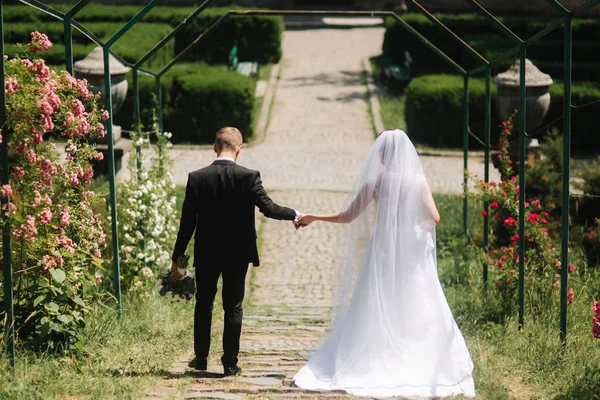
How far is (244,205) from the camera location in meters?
5.50

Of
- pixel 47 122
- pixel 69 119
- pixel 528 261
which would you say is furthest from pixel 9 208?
pixel 528 261

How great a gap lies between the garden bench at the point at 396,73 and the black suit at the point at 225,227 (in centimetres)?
1478

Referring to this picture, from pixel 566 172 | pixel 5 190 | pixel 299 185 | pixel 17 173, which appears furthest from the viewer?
pixel 299 185

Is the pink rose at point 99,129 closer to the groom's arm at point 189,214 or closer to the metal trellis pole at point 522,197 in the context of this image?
the groom's arm at point 189,214

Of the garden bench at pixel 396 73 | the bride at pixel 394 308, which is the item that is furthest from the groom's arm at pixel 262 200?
the garden bench at pixel 396 73

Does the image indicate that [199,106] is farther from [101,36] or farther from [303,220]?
[303,220]

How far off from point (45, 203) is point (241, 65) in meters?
15.7

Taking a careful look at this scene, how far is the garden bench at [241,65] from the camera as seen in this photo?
792 inches

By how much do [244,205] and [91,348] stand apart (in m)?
1.37

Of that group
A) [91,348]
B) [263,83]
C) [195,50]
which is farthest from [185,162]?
[91,348]

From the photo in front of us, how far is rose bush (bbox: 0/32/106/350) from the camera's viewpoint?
5.21m

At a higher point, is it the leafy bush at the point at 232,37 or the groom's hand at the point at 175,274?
the leafy bush at the point at 232,37

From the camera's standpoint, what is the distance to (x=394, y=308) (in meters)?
5.67

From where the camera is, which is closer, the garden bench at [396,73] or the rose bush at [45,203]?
the rose bush at [45,203]
